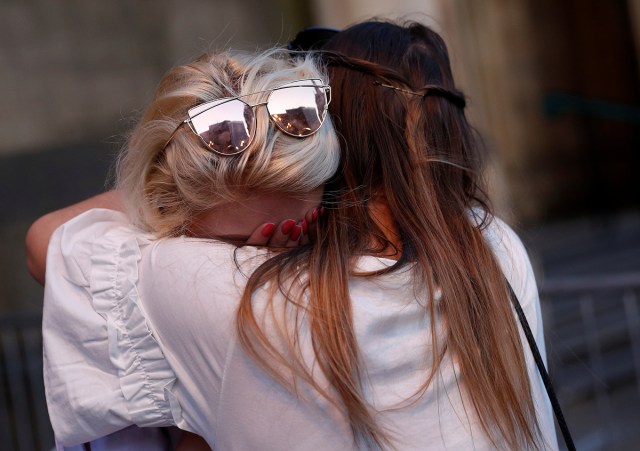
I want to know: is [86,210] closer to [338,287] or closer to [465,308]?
[338,287]

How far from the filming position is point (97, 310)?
5.05ft

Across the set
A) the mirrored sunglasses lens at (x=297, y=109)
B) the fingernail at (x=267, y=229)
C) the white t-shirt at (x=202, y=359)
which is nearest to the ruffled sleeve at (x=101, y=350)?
the white t-shirt at (x=202, y=359)

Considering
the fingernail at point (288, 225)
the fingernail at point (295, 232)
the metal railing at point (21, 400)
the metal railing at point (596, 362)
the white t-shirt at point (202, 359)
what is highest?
the fingernail at point (288, 225)

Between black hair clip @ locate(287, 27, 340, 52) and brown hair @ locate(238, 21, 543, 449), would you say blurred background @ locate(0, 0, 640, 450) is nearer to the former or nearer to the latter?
brown hair @ locate(238, 21, 543, 449)

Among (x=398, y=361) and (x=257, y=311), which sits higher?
(x=257, y=311)

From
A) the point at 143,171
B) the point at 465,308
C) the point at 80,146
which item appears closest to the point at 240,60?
the point at 143,171

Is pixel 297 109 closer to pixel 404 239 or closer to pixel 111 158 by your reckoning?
pixel 404 239

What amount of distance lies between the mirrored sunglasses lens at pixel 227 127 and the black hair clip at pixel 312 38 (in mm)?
457

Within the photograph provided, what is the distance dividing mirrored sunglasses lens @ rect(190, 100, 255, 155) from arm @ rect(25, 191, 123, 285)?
1.28 ft

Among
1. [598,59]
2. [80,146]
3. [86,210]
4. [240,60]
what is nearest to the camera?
[240,60]

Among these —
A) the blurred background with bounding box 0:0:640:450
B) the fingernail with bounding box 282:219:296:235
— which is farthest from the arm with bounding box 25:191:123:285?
the blurred background with bounding box 0:0:640:450

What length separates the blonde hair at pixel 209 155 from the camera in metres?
1.49

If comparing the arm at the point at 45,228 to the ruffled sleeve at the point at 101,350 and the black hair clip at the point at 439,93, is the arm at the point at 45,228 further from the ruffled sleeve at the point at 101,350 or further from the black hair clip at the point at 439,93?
the black hair clip at the point at 439,93

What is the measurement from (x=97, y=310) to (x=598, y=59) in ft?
39.3
